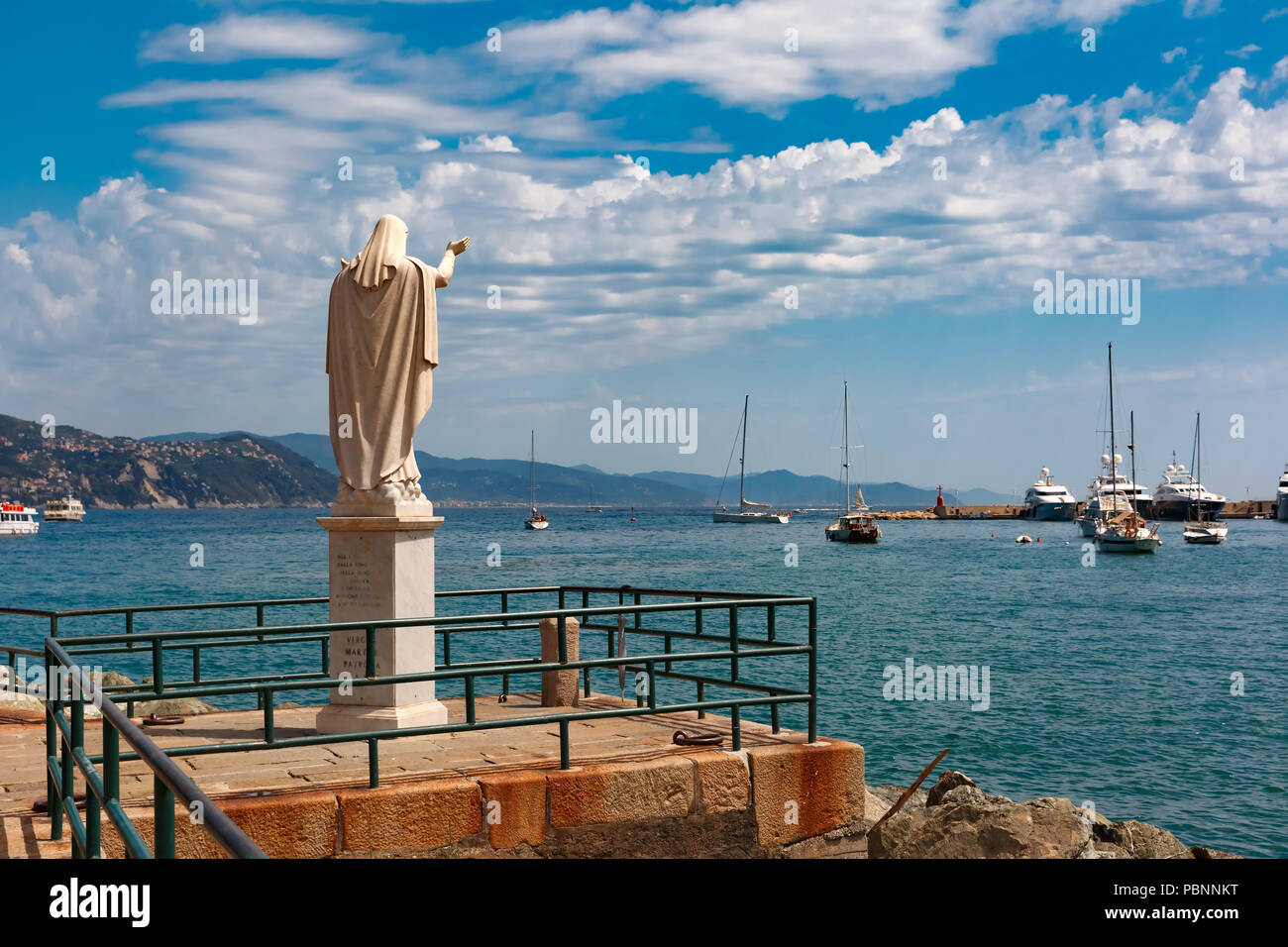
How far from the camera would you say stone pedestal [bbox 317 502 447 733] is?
9.92 metres

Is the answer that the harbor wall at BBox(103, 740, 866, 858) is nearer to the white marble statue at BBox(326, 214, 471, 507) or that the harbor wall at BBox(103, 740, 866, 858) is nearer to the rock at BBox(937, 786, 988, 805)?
the white marble statue at BBox(326, 214, 471, 507)

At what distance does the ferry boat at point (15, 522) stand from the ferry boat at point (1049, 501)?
442 ft

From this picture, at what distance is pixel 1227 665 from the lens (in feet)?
115

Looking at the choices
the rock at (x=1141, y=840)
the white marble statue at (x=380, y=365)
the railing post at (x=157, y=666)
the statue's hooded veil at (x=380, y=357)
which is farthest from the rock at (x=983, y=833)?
the railing post at (x=157, y=666)

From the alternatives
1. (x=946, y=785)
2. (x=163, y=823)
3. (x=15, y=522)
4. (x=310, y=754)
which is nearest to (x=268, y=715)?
(x=310, y=754)

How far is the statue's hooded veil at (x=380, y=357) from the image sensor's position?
10.2m

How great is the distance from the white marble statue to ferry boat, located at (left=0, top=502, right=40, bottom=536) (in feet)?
466

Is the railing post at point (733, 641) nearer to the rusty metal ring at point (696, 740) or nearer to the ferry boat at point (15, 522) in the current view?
the rusty metal ring at point (696, 740)

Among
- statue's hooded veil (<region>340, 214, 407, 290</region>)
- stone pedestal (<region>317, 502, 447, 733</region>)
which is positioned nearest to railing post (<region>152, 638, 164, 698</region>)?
stone pedestal (<region>317, 502, 447, 733</region>)

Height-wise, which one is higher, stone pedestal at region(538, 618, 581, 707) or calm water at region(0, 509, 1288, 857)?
stone pedestal at region(538, 618, 581, 707)
